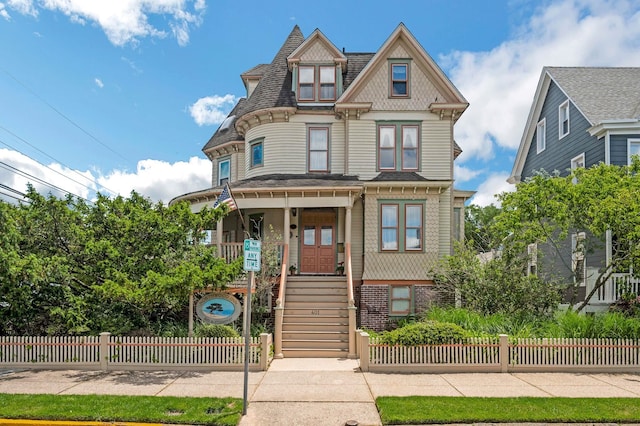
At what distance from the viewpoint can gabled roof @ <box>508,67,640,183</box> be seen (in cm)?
1992

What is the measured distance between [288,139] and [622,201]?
1169 centimetres

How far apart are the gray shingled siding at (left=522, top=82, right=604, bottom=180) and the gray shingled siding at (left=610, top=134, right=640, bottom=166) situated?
1.31 ft

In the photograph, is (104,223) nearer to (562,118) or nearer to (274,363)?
(274,363)

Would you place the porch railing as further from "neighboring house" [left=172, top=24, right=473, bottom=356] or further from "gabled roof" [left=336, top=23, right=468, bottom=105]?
"gabled roof" [left=336, top=23, right=468, bottom=105]

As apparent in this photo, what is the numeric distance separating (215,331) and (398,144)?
10284mm

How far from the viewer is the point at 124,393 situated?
9.84 m

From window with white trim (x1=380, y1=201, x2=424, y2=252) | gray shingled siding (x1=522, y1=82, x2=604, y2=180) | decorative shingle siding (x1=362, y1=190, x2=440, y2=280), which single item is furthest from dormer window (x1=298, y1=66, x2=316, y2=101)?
gray shingled siding (x1=522, y1=82, x2=604, y2=180)

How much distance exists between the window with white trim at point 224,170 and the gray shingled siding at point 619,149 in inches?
631

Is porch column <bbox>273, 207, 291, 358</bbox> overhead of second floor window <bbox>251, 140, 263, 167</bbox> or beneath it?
beneath

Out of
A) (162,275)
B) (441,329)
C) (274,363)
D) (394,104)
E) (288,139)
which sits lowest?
(274,363)

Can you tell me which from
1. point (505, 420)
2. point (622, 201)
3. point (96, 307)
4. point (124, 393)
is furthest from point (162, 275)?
point (622, 201)

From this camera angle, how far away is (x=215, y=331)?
1332 cm

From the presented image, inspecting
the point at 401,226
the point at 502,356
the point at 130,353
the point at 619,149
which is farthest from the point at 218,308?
the point at 619,149

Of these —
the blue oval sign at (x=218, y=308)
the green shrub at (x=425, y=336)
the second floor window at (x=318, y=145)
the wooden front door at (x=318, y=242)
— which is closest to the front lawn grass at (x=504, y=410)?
the green shrub at (x=425, y=336)
